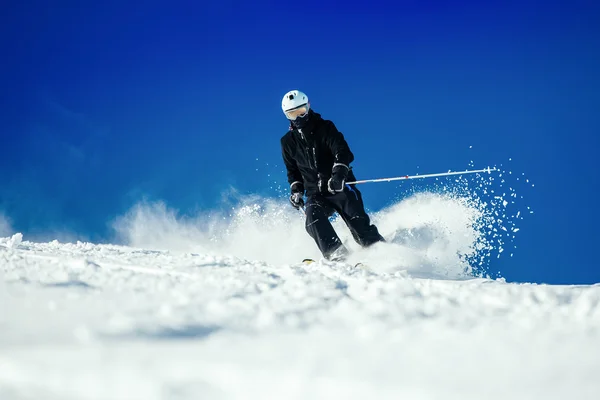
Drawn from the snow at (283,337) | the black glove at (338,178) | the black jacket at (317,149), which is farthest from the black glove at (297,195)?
the snow at (283,337)

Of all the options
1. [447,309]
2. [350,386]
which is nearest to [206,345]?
[350,386]

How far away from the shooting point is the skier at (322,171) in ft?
20.4

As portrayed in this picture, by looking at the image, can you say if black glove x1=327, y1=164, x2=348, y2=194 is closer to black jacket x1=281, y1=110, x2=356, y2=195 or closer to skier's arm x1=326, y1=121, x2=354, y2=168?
skier's arm x1=326, y1=121, x2=354, y2=168

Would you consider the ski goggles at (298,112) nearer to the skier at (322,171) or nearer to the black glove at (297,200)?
the skier at (322,171)

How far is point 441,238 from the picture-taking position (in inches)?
312

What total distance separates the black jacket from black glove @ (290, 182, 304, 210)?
7.1 inches

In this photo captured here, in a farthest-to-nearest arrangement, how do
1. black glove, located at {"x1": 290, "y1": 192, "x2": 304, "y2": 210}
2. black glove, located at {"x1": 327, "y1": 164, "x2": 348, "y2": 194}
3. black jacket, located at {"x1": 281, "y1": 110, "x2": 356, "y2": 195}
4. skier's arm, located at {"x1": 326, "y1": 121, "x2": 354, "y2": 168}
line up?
1. black glove, located at {"x1": 290, "y1": 192, "x2": 304, "y2": 210}
2. black jacket, located at {"x1": 281, "y1": 110, "x2": 356, "y2": 195}
3. skier's arm, located at {"x1": 326, "y1": 121, "x2": 354, "y2": 168}
4. black glove, located at {"x1": 327, "y1": 164, "x2": 348, "y2": 194}

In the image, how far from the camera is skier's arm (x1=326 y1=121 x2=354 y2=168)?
6340mm

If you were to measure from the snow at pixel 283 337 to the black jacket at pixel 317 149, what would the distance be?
11.3ft

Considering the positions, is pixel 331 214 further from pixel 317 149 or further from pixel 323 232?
pixel 317 149

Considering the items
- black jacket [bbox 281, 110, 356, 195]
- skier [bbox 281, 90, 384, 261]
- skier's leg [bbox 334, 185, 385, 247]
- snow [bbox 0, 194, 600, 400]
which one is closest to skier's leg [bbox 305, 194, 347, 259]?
skier [bbox 281, 90, 384, 261]

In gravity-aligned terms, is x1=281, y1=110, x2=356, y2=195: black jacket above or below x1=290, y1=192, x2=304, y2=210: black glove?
above

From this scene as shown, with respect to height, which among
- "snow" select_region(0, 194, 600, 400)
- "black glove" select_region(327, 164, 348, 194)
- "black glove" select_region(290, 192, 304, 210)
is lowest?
"snow" select_region(0, 194, 600, 400)

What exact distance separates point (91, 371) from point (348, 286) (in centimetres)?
175
